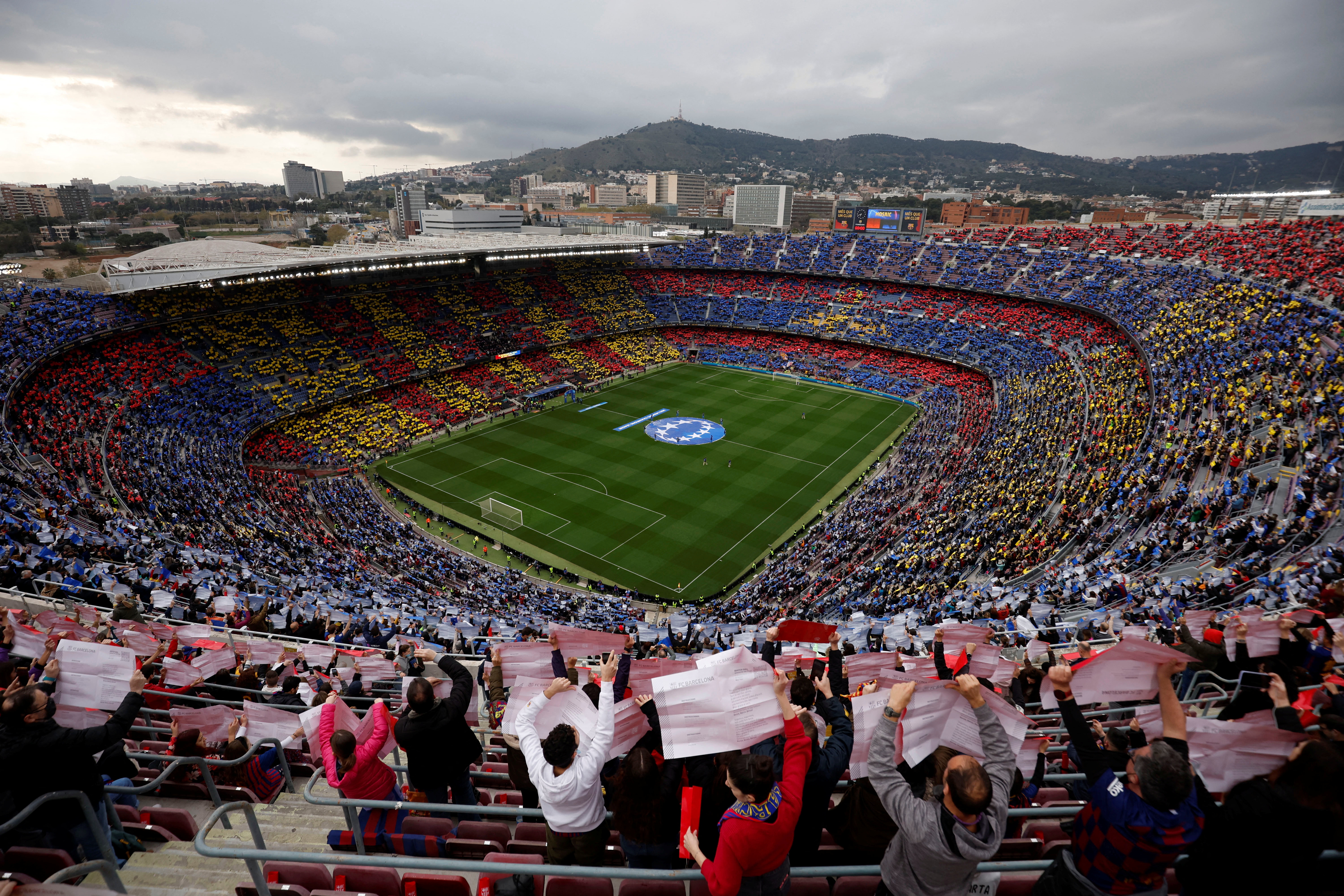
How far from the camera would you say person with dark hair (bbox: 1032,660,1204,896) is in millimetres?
3459

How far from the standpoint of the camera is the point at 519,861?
4617mm

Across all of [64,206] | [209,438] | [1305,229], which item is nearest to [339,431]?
[209,438]

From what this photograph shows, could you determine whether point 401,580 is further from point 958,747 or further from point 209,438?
point 958,747

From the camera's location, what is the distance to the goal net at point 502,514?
34094mm

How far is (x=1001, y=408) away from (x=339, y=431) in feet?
149

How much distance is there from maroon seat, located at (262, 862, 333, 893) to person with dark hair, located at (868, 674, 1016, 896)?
4313mm

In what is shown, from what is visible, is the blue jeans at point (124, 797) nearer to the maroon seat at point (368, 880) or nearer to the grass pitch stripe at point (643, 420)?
the maroon seat at point (368, 880)

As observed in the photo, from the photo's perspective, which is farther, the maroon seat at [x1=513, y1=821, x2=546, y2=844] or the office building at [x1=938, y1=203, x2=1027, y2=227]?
the office building at [x1=938, y1=203, x2=1027, y2=227]

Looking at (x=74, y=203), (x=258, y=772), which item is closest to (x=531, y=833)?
(x=258, y=772)

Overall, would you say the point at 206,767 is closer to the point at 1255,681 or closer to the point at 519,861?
the point at 519,861

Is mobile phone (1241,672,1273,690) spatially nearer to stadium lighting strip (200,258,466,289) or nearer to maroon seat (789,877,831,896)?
maroon seat (789,877,831,896)

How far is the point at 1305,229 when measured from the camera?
151 ft

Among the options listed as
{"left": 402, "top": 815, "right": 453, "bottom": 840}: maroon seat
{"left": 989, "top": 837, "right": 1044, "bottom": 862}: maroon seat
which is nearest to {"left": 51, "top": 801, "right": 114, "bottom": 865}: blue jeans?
{"left": 402, "top": 815, "right": 453, "bottom": 840}: maroon seat

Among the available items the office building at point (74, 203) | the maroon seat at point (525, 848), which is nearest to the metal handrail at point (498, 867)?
the maroon seat at point (525, 848)
